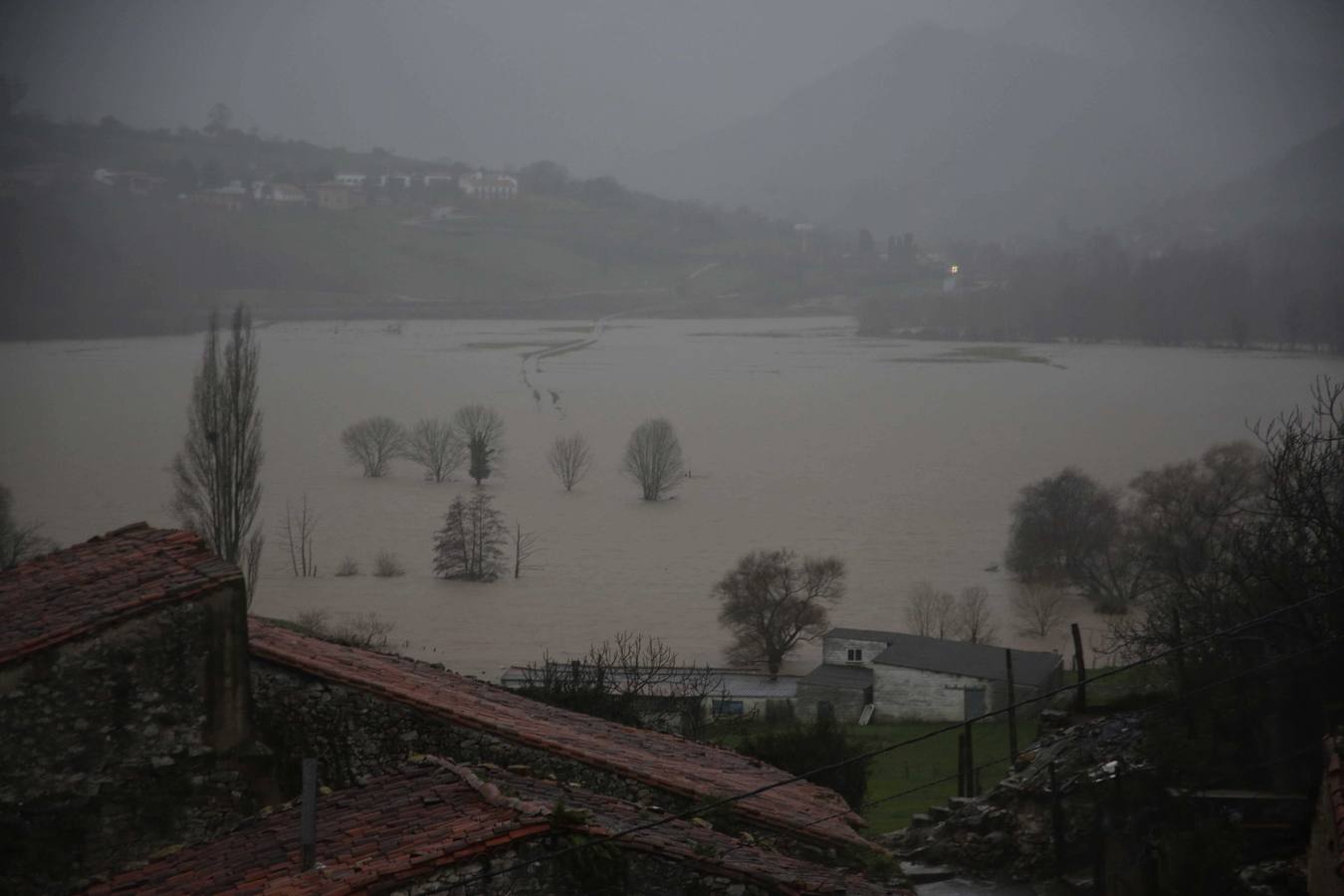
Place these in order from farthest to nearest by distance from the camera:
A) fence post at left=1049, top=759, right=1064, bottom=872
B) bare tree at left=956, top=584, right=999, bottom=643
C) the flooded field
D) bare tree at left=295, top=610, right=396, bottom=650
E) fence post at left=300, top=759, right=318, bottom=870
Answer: the flooded field, bare tree at left=956, top=584, right=999, bottom=643, bare tree at left=295, top=610, right=396, bottom=650, fence post at left=1049, top=759, right=1064, bottom=872, fence post at left=300, top=759, right=318, bottom=870

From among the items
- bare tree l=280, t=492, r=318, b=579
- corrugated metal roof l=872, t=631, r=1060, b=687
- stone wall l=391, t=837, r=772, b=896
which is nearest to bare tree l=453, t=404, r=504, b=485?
bare tree l=280, t=492, r=318, b=579

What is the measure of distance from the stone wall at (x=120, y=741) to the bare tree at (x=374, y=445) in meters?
37.8

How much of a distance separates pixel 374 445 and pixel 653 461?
913cm

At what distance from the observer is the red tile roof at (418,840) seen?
12.3 feet

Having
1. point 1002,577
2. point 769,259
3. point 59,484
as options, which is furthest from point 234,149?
point 1002,577

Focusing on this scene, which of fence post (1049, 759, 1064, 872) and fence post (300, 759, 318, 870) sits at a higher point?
fence post (300, 759, 318, 870)

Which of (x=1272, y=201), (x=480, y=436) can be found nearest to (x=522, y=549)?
(x=480, y=436)

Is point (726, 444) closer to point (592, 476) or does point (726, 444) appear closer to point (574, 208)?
point (592, 476)

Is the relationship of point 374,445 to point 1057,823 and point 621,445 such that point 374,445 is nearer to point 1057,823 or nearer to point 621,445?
point 621,445

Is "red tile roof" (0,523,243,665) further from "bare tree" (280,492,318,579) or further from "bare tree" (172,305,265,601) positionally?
"bare tree" (280,492,318,579)

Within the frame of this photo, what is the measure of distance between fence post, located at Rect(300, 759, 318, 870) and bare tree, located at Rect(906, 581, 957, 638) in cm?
2168

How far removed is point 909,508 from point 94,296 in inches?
1163

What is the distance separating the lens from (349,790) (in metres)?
4.61

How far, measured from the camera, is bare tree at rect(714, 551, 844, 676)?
77.7ft
